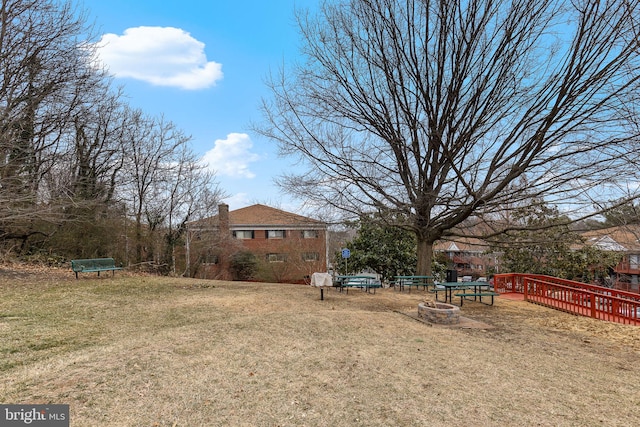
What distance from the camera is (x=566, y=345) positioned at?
6289 mm

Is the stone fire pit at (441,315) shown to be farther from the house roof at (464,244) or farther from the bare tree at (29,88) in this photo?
the bare tree at (29,88)

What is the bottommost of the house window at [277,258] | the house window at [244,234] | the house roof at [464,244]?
the house window at [277,258]

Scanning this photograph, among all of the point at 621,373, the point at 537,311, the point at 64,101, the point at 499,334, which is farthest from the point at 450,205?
the point at 64,101

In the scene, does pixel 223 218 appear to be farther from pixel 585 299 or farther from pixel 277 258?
pixel 585 299

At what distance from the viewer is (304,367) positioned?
443 centimetres

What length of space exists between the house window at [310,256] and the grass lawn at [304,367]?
1846 centimetres

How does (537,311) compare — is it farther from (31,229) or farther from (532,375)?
(31,229)

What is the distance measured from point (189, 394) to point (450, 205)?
33.5 ft

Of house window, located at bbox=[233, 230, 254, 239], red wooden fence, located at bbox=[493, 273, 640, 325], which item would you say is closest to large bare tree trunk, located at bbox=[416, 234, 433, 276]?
red wooden fence, located at bbox=[493, 273, 640, 325]

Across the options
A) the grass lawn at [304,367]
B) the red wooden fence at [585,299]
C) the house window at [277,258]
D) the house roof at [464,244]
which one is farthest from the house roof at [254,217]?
the grass lawn at [304,367]

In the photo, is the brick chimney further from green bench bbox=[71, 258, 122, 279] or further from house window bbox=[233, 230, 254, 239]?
green bench bbox=[71, 258, 122, 279]

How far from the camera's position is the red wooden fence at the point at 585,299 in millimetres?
8555

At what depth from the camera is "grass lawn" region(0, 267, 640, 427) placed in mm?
3289

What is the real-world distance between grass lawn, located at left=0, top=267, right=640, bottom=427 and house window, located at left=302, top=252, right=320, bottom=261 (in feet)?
60.6
